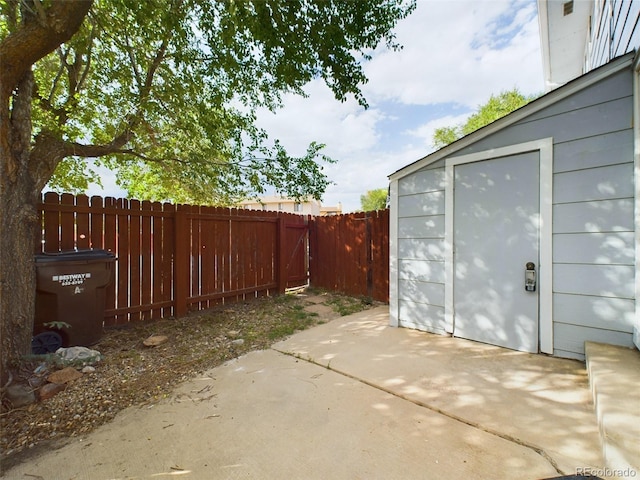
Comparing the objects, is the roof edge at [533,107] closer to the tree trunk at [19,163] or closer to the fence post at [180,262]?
the fence post at [180,262]

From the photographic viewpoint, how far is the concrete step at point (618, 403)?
1.19m

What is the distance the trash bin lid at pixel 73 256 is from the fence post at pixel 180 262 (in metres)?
1.13

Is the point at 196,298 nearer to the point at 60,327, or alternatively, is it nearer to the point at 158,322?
the point at 158,322

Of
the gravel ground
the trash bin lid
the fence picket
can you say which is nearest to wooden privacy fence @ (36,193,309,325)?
the fence picket

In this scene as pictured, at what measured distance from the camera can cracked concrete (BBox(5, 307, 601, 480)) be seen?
1454 mm

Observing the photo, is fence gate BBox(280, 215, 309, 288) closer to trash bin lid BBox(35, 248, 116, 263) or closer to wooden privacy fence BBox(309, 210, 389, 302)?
wooden privacy fence BBox(309, 210, 389, 302)

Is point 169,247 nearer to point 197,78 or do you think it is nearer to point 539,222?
point 197,78

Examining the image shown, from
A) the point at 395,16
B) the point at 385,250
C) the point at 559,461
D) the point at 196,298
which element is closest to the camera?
the point at 559,461

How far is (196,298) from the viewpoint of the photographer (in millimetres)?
4520

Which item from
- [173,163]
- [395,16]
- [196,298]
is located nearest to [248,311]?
[196,298]

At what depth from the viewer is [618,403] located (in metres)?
1.52

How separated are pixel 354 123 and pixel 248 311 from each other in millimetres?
7012

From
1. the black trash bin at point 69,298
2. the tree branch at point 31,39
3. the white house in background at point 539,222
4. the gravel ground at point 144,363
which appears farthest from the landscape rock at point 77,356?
the white house in background at point 539,222

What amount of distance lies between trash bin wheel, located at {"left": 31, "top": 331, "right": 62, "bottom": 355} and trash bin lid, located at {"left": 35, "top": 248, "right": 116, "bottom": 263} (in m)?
0.72
